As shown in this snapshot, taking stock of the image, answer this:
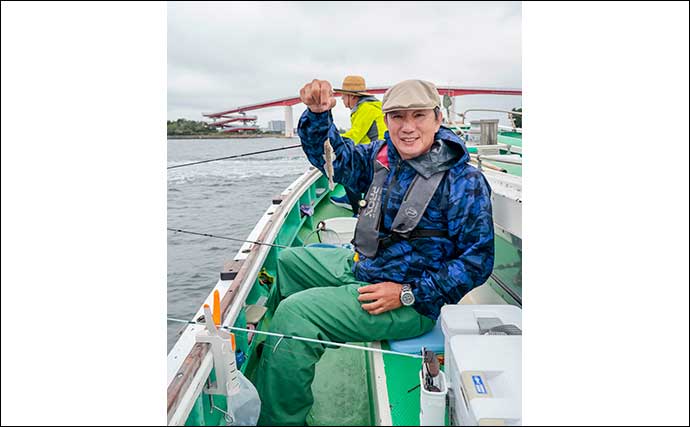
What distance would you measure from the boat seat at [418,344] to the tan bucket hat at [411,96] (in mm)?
973

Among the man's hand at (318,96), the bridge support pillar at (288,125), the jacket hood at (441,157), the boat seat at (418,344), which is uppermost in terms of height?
the man's hand at (318,96)

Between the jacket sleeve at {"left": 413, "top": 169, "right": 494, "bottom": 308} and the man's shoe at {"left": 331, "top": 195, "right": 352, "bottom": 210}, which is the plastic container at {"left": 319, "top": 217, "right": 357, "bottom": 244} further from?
the jacket sleeve at {"left": 413, "top": 169, "right": 494, "bottom": 308}

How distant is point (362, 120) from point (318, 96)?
7.64 feet

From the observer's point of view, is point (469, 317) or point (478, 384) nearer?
point (478, 384)

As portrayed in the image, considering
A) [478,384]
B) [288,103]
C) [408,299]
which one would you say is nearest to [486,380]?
[478,384]

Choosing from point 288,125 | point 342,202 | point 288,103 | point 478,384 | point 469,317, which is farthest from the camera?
point 342,202

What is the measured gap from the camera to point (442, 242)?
2.05 metres

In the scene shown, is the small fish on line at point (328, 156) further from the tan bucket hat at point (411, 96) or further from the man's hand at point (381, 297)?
the man's hand at point (381, 297)

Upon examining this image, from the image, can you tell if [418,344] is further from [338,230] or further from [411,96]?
[338,230]

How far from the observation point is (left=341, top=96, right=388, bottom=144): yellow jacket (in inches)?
173

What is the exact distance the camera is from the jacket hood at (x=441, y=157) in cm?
206

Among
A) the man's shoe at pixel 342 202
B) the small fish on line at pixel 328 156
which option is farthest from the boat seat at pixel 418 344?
the man's shoe at pixel 342 202

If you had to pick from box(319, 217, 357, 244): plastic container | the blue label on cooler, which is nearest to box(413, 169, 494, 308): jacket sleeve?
the blue label on cooler

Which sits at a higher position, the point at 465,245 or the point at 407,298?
the point at 465,245
